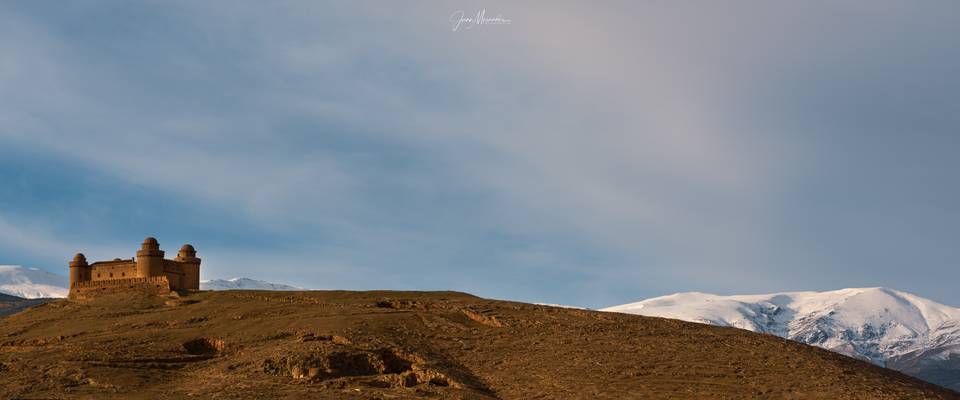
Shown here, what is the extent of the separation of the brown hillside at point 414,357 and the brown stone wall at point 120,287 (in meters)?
12.9

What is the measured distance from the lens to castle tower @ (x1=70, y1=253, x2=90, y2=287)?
89125 mm

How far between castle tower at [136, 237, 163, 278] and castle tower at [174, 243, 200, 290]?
8.89 feet

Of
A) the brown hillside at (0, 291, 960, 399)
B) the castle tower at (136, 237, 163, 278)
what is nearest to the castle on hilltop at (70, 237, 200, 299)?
the castle tower at (136, 237, 163, 278)

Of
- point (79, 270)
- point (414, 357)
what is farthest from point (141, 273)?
point (414, 357)

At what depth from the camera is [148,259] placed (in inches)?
3364

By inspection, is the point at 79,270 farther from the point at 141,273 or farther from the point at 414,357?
the point at 414,357

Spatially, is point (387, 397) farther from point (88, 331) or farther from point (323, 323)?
point (88, 331)

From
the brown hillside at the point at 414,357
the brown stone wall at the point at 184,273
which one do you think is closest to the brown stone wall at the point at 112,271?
the brown stone wall at the point at 184,273

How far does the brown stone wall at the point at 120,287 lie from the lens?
275 feet

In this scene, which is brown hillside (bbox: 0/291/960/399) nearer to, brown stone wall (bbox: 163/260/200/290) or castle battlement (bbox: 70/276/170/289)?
castle battlement (bbox: 70/276/170/289)

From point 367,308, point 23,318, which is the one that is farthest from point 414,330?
point 23,318

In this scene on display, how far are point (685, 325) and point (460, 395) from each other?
2675 centimetres

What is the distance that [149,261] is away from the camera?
8544cm

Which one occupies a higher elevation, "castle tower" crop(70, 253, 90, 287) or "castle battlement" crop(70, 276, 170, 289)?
"castle tower" crop(70, 253, 90, 287)
